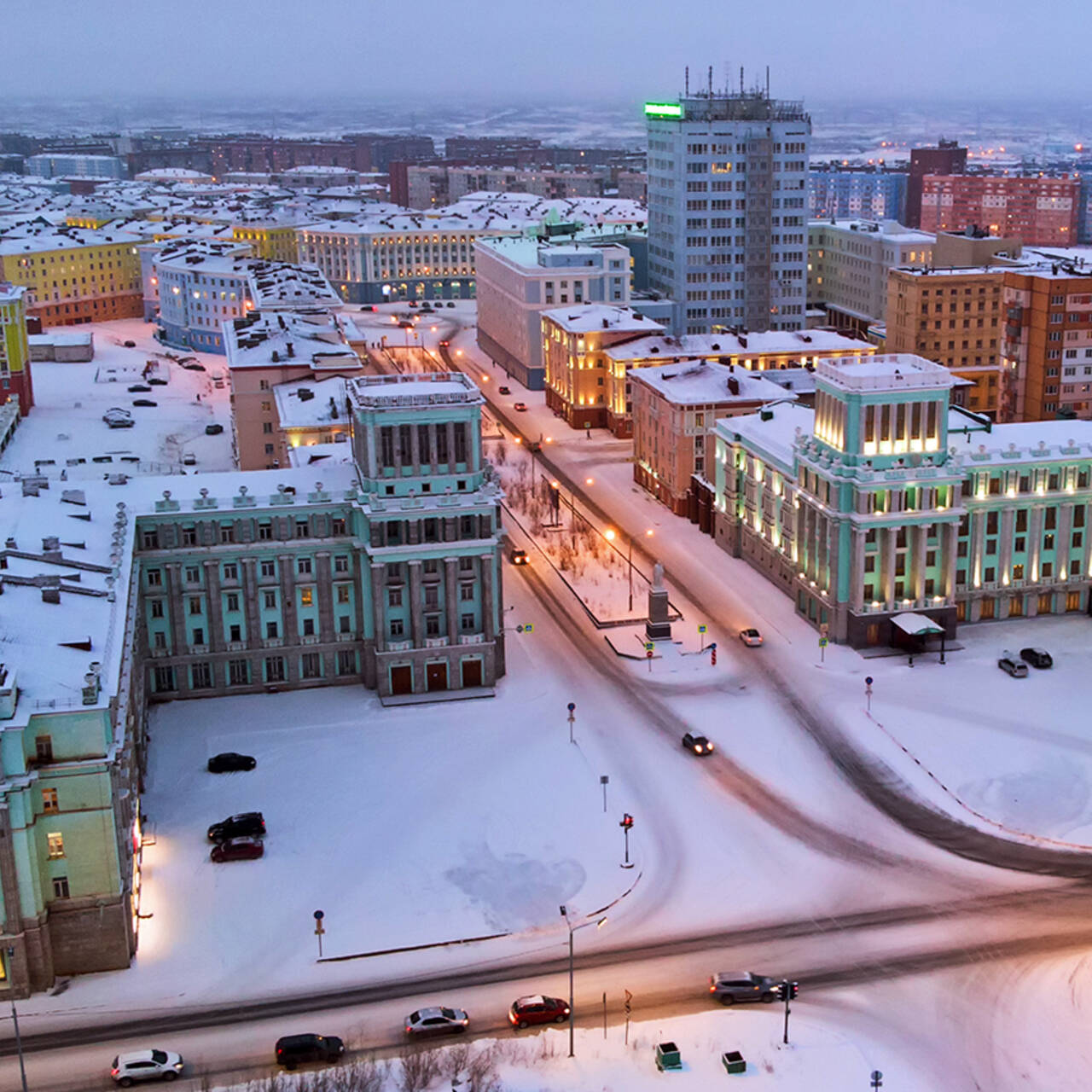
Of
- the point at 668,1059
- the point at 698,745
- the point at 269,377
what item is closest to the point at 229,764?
the point at 698,745

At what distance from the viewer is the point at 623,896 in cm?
7419

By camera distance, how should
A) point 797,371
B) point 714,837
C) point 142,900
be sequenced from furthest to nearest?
1. point 797,371
2. point 714,837
3. point 142,900

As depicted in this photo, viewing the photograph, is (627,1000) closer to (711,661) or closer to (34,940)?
(34,940)

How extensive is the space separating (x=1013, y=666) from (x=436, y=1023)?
52.6 meters

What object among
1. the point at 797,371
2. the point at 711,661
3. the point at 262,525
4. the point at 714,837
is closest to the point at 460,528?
the point at 262,525

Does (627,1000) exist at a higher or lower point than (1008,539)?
lower

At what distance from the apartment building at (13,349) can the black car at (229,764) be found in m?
99.5

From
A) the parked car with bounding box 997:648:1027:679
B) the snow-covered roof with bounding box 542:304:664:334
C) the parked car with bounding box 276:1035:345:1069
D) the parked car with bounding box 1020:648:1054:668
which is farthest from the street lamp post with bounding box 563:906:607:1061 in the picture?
the snow-covered roof with bounding box 542:304:664:334

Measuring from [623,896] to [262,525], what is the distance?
127 ft

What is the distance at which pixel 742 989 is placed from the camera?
65.6m

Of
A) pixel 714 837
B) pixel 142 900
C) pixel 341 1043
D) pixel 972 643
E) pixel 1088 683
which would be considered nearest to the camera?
pixel 341 1043

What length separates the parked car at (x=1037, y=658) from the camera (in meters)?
102

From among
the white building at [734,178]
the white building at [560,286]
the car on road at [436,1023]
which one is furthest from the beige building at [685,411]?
the car on road at [436,1023]

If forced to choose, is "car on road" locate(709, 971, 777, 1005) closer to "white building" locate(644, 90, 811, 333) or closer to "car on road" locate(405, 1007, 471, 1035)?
"car on road" locate(405, 1007, 471, 1035)
